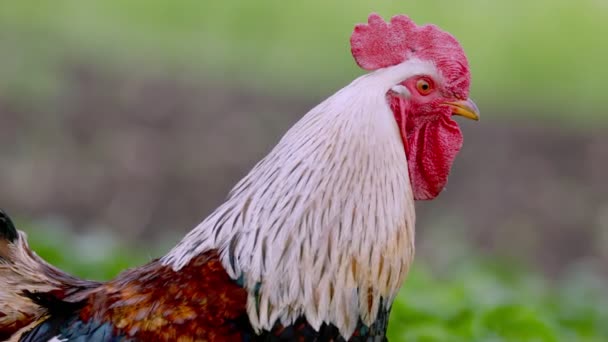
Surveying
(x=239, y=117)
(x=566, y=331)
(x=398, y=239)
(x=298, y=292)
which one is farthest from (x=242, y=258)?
(x=239, y=117)

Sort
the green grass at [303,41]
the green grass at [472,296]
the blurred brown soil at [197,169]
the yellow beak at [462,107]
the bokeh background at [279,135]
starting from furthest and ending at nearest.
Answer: the green grass at [303,41], the blurred brown soil at [197,169], the bokeh background at [279,135], the green grass at [472,296], the yellow beak at [462,107]

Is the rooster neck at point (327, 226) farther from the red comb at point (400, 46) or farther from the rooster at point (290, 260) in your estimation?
the red comb at point (400, 46)

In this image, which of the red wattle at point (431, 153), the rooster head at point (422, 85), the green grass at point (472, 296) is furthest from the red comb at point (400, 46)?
the green grass at point (472, 296)

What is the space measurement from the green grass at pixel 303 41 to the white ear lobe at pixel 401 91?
681 centimetres

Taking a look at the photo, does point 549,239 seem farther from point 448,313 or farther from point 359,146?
point 359,146

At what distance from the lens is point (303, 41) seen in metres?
12.3

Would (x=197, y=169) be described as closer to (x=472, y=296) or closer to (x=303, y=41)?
(x=472, y=296)

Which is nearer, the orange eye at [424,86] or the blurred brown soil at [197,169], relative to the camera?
the orange eye at [424,86]

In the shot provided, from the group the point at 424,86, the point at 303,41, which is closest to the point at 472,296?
the point at 424,86

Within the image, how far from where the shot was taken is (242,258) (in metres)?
3.50

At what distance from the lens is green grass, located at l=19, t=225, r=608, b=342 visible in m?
5.52

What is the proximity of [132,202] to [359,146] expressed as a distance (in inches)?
191

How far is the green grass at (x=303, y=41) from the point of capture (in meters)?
10.8

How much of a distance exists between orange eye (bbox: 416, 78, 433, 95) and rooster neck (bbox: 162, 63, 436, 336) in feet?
0.59
